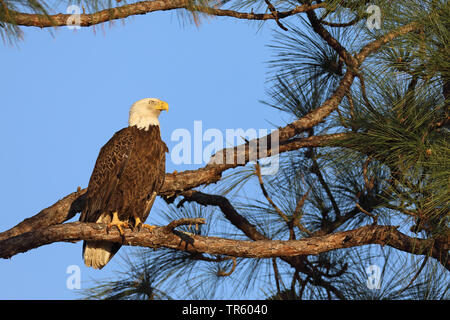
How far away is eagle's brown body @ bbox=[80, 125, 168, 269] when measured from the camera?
12.9 ft

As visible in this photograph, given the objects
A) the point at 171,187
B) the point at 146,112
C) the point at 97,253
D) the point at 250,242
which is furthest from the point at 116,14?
the point at 97,253

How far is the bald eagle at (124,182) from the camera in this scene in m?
3.95

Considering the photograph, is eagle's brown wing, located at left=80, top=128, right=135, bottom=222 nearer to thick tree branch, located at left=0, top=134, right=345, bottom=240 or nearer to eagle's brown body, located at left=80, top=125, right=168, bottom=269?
eagle's brown body, located at left=80, top=125, right=168, bottom=269

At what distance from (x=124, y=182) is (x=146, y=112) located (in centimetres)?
52

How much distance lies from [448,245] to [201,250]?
127 centimetres

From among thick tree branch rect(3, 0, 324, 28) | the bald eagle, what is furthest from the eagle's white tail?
Answer: thick tree branch rect(3, 0, 324, 28)

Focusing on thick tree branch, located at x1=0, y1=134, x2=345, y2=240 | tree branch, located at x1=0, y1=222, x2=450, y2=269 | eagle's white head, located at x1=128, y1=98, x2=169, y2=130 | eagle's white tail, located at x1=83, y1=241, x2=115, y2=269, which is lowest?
tree branch, located at x1=0, y1=222, x2=450, y2=269

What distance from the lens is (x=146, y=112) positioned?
4.26 metres

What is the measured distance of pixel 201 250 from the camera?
11.1 feet

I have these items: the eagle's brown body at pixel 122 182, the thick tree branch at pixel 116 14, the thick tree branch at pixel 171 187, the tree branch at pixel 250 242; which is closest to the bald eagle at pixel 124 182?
the eagle's brown body at pixel 122 182

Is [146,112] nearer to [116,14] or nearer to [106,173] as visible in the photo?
[106,173]

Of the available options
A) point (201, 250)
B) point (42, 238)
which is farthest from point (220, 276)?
point (42, 238)

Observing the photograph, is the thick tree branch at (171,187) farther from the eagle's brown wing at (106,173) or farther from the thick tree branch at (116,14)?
the thick tree branch at (116,14)
